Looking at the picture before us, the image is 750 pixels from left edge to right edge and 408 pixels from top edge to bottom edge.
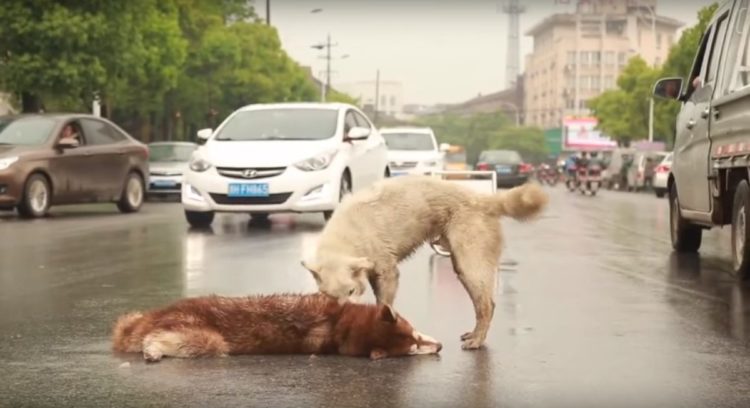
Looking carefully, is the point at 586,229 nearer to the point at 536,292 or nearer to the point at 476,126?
the point at 536,292

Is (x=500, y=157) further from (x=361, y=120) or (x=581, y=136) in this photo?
(x=581, y=136)

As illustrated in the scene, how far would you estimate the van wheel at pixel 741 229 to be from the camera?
9.54 metres

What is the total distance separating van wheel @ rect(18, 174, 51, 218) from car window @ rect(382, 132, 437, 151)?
10285 millimetres

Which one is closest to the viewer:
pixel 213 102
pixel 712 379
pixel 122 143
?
pixel 712 379

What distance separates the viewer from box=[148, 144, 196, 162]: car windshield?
29766 millimetres

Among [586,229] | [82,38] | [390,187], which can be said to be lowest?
[586,229]

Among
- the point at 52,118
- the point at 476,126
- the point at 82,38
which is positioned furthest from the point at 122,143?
the point at 476,126

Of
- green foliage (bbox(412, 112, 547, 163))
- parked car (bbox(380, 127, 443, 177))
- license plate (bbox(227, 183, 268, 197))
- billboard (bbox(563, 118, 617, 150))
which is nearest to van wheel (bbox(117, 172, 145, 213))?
parked car (bbox(380, 127, 443, 177))

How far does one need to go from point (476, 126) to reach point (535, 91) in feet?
95.9

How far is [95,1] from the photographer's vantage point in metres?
28.0

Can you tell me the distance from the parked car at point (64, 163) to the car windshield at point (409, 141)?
25.5 feet

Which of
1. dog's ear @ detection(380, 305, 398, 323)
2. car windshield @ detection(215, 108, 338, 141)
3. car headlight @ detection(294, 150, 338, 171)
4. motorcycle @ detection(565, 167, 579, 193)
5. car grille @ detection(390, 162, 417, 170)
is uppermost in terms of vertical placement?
car windshield @ detection(215, 108, 338, 141)

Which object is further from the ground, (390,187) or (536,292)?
(390,187)

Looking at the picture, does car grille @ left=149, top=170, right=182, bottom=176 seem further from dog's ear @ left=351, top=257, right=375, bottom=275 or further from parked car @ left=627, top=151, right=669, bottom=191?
parked car @ left=627, top=151, right=669, bottom=191
